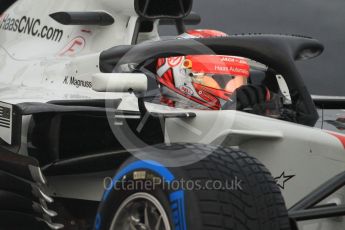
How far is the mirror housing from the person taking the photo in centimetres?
322

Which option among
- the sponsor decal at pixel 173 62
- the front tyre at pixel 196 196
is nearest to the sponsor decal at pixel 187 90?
the sponsor decal at pixel 173 62

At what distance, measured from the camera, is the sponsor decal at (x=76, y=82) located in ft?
15.2

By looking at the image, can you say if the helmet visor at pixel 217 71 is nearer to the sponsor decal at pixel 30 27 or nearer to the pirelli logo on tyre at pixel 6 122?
the pirelli logo on tyre at pixel 6 122

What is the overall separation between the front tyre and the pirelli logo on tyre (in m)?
1.09

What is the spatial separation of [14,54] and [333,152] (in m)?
3.29

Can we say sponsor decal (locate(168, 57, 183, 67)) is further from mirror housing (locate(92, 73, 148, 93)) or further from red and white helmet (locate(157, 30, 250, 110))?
mirror housing (locate(92, 73, 148, 93))

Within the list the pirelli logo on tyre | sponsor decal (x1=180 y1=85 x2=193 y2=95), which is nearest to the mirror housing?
A: the pirelli logo on tyre

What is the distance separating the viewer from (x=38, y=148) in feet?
13.3

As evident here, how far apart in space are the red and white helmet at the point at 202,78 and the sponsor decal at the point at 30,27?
127 centimetres

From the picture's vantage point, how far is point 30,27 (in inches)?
233

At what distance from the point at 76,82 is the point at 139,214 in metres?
2.05

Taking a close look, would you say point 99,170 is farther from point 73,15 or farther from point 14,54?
point 14,54

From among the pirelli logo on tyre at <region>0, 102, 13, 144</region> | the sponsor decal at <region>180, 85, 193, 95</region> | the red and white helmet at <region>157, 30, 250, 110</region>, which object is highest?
the red and white helmet at <region>157, 30, 250, 110</region>

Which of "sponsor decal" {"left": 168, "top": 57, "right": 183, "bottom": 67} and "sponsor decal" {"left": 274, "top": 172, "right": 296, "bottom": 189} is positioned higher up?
"sponsor decal" {"left": 168, "top": 57, "right": 183, "bottom": 67}
